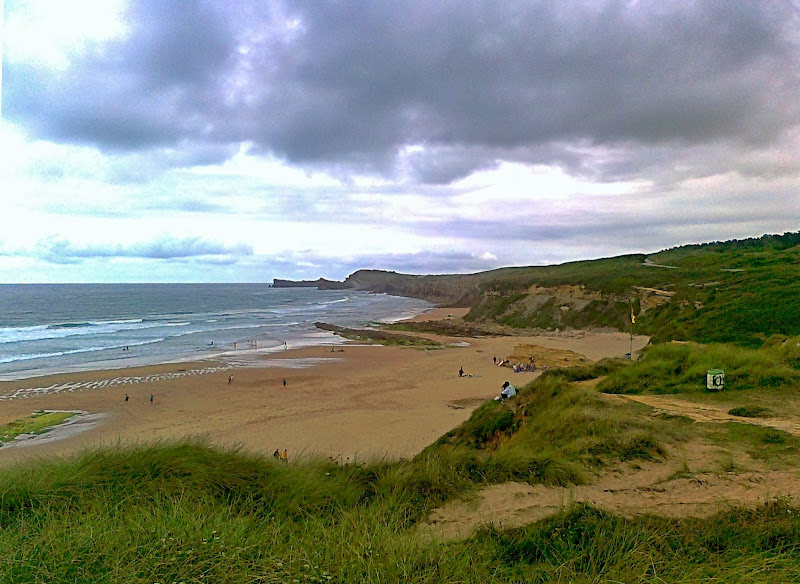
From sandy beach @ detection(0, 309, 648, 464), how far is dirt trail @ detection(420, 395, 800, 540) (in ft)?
19.9

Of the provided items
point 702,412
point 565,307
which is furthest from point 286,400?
point 565,307

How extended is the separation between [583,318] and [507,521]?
50020mm

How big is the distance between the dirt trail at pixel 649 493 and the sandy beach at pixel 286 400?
19.9ft

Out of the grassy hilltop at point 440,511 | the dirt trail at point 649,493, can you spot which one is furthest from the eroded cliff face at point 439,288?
the dirt trail at point 649,493

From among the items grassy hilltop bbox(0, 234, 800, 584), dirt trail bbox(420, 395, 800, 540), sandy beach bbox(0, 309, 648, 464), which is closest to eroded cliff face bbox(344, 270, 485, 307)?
sandy beach bbox(0, 309, 648, 464)

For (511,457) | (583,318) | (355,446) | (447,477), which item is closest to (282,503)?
(447,477)

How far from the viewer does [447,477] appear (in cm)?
557

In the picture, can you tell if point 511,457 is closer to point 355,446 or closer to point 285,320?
point 355,446

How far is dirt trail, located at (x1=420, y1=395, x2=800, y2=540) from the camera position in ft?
15.7

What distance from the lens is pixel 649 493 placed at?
5617mm

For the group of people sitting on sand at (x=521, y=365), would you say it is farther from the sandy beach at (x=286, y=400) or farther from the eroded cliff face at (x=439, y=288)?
the eroded cliff face at (x=439, y=288)

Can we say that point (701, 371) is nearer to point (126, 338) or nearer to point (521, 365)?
point (521, 365)

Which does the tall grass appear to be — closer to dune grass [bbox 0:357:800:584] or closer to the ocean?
dune grass [bbox 0:357:800:584]

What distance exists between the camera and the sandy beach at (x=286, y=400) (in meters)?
17.0
